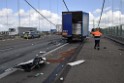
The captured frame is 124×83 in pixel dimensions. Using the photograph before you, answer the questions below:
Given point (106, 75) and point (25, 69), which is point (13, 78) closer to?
point (25, 69)

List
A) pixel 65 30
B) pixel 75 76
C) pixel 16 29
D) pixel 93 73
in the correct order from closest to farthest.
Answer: pixel 75 76, pixel 93 73, pixel 65 30, pixel 16 29

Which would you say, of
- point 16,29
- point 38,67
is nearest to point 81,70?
point 38,67

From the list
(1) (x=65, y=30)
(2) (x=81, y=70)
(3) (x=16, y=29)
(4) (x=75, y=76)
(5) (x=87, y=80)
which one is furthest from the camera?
(3) (x=16, y=29)

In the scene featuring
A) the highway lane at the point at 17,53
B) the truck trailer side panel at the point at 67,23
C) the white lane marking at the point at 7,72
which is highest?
the truck trailer side panel at the point at 67,23

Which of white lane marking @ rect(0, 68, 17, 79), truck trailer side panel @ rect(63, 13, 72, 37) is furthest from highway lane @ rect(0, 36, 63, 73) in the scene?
truck trailer side panel @ rect(63, 13, 72, 37)

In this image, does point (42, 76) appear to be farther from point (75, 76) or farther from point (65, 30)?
point (65, 30)

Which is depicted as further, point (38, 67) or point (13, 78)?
point (38, 67)

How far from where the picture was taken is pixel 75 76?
9.53 m

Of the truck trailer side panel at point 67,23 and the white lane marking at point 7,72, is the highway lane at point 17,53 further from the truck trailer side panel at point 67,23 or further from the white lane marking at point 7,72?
the truck trailer side panel at point 67,23

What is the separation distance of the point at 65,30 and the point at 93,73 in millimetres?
25428

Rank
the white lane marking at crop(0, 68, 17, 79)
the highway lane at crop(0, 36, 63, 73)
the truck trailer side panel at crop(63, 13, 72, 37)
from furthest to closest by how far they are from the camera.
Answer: the truck trailer side panel at crop(63, 13, 72, 37), the highway lane at crop(0, 36, 63, 73), the white lane marking at crop(0, 68, 17, 79)

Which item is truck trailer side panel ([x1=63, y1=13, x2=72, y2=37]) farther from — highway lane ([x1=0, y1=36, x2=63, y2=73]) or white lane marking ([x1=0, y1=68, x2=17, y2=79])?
white lane marking ([x1=0, y1=68, x2=17, y2=79])

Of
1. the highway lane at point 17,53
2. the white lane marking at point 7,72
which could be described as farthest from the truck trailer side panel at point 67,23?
the white lane marking at point 7,72

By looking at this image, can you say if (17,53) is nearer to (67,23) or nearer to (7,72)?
(7,72)
